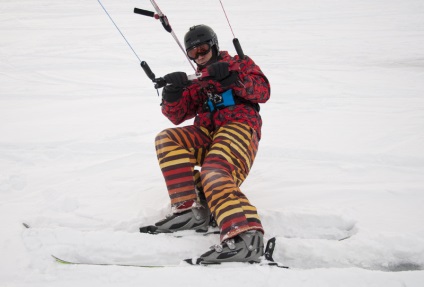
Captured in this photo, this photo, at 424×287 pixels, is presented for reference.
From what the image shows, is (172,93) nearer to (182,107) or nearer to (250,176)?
(182,107)

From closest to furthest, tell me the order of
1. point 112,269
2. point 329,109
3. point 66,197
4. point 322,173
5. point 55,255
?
1. point 112,269
2. point 55,255
3. point 66,197
4. point 322,173
5. point 329,109

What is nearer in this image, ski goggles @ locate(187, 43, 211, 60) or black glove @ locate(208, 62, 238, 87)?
black glove @ locate(208, 62, 238, 87)

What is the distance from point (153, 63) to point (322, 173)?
6759mm

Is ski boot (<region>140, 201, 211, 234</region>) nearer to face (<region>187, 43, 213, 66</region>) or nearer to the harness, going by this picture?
the harness

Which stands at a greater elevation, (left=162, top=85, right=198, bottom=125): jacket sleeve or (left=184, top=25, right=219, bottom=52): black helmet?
(left=184, top=25, right=219, bottom=52): black helmet

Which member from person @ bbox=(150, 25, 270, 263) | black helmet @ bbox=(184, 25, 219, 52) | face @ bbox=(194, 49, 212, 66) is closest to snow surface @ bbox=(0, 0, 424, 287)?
person @ bbox=(150, 25, 270, 263)

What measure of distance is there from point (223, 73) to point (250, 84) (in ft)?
0.90

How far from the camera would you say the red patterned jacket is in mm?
2729

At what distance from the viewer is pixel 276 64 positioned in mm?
8984

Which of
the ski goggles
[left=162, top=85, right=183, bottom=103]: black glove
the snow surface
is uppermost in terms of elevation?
the ski goggles

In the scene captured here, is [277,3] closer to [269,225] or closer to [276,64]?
[276,64]

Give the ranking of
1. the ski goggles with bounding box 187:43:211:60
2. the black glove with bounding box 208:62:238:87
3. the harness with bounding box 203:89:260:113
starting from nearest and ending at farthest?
1. the black glove with bounding box 208:62:238:87
2. the harness with bounding box 203:89:260:113
3. the ski goggles with bounding box 187:43:211:60

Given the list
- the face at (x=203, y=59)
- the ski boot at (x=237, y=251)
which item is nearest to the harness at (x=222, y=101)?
the face at (x=203, y=59)

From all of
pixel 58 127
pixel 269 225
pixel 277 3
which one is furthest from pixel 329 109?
pixel 277 3
